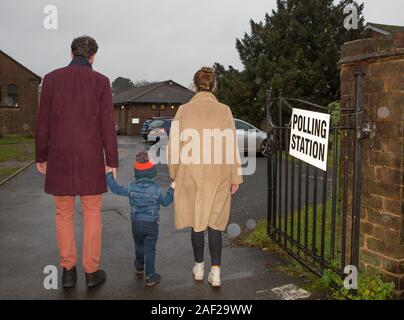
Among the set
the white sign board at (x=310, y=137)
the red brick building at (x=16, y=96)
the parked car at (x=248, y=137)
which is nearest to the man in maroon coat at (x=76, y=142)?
the white sign board at (x=310, y=137)

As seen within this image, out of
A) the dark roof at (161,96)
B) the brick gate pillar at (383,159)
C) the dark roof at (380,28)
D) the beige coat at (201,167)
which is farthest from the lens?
the dark roof at (161,96)

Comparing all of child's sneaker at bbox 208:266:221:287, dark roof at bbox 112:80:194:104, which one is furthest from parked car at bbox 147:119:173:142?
child's sneaker at bbox 208:266:221:287

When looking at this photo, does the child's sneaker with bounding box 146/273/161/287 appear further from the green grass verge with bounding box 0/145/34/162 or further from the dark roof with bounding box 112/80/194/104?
the dark roof with bounding box 112/80/194/104

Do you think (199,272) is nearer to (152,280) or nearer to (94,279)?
(152,280)

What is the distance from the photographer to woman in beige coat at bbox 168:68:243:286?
146 inches

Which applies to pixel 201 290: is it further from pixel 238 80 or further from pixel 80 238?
pixel 238 80

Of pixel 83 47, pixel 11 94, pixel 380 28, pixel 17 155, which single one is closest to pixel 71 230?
pixel 83 47

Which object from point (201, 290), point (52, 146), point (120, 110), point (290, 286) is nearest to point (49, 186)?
point (52, 146)

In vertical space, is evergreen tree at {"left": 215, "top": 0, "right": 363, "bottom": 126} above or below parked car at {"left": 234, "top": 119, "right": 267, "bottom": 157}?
above

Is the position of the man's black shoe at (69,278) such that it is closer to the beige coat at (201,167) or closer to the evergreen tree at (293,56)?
the beige coat at (201,167)

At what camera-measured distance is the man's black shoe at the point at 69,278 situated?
3.69 metres

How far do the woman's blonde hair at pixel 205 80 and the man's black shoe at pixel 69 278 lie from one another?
2.00 m

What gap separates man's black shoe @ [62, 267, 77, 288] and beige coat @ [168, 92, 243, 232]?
1.04 metres
